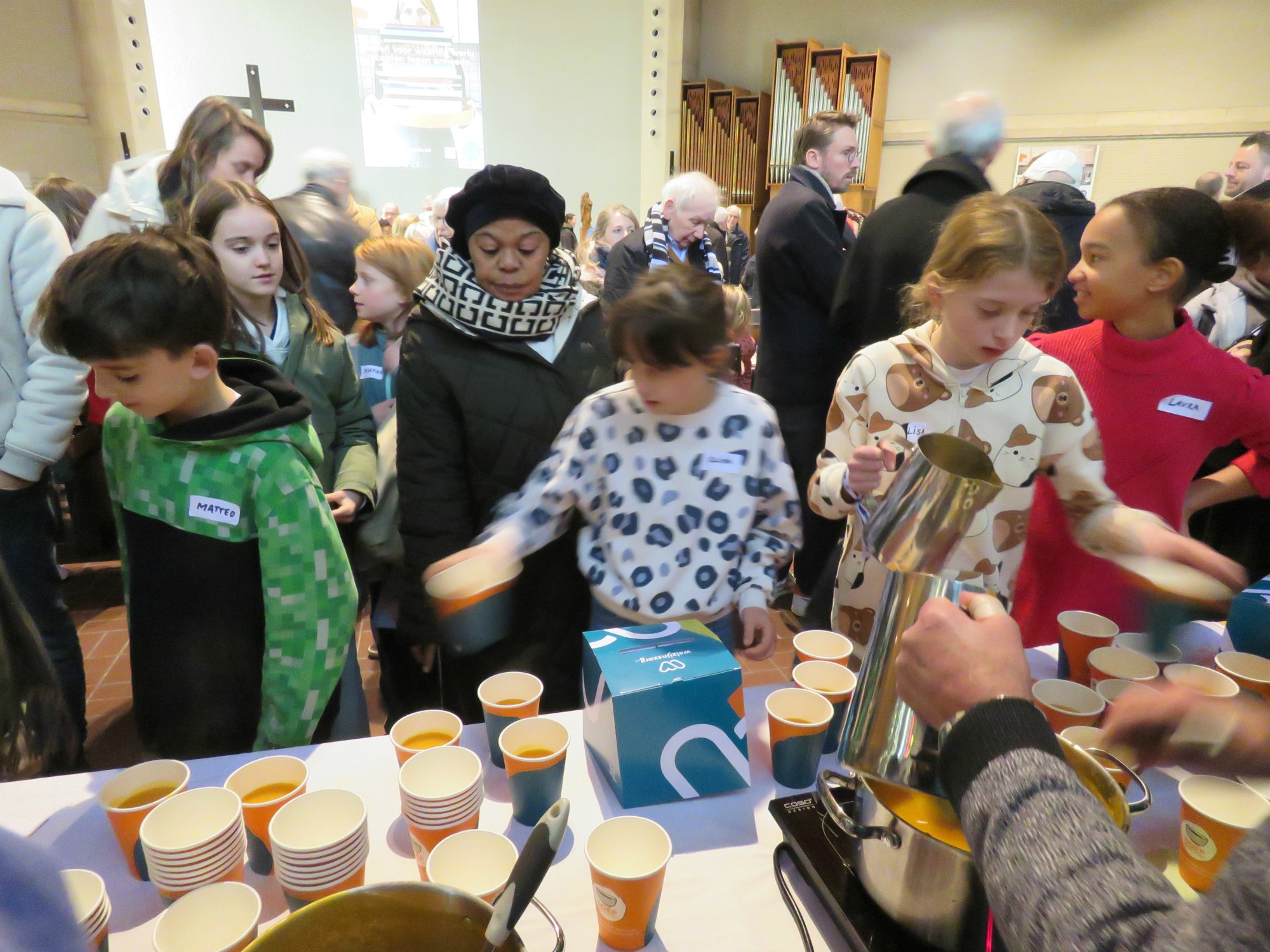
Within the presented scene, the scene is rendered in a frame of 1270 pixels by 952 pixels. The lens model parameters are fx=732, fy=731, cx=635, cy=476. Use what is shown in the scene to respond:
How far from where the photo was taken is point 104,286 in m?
1.21

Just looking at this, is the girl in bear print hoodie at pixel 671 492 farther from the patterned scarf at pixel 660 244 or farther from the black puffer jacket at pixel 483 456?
the patterned scarf at pixel 660 244

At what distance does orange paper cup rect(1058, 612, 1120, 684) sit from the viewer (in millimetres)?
1184


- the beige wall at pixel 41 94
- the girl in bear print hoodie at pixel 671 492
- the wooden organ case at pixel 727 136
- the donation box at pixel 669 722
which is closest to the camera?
the donation box at pixel 669 722

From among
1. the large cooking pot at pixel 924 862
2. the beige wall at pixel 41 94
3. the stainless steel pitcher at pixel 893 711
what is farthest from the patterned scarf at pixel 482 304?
the beige wall at pixel 41 94

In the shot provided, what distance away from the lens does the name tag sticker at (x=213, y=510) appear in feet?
4.15

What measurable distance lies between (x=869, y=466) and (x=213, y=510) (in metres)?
1.13

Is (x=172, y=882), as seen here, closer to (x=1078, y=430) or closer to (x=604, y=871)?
(x=604, y=871)

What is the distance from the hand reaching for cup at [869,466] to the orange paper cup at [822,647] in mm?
252

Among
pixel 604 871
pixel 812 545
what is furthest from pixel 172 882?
pixel 812 545

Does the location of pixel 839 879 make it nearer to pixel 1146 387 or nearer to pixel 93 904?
pixel 93 904

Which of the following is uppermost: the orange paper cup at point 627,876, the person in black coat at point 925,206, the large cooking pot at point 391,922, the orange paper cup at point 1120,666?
the person in black coat at point 925,206

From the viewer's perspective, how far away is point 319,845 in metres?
0.79

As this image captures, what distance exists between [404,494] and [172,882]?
91 centimetres

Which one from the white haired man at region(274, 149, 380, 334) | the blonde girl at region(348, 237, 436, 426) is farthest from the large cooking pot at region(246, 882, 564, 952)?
the white haired man at region(274, 149, 380, 334)
